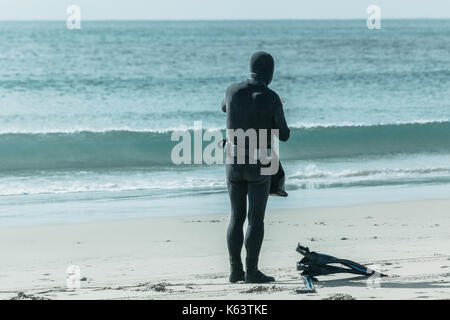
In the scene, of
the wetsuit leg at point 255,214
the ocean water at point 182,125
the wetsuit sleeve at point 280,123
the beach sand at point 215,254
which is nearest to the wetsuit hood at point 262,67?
the wetsuit sleeve at point 280,123

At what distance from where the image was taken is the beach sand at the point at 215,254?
663 cm

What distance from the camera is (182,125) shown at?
906 inches

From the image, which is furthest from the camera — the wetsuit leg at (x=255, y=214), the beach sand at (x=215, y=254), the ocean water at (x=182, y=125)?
the ocean water at (x=182, y=125)

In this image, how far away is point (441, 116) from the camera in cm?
2533

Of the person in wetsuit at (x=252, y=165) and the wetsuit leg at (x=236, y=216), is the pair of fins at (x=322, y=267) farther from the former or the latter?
the wetsuit leg at (x=236, y=216)

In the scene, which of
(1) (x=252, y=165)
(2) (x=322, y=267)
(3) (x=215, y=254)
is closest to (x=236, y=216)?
(1) (x=252, y=165)

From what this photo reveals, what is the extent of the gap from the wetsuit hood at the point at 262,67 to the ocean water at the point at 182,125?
4.43m

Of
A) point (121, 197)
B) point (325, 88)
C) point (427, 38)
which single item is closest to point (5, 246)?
point (121, 197)

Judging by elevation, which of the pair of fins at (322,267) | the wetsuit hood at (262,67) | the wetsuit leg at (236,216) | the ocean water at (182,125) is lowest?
the pair of fins at (322,267)

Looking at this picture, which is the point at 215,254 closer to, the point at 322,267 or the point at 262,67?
the point at 322,267

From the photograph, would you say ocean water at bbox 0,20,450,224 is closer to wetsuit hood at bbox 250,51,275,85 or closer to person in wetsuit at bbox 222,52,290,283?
person in wetsuit at bbox 222,52,290,283

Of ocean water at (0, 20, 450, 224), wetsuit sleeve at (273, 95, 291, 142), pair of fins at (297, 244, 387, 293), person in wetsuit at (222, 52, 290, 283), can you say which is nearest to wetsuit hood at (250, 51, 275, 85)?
person in wetsuit at (222, 52, 290, 283)
